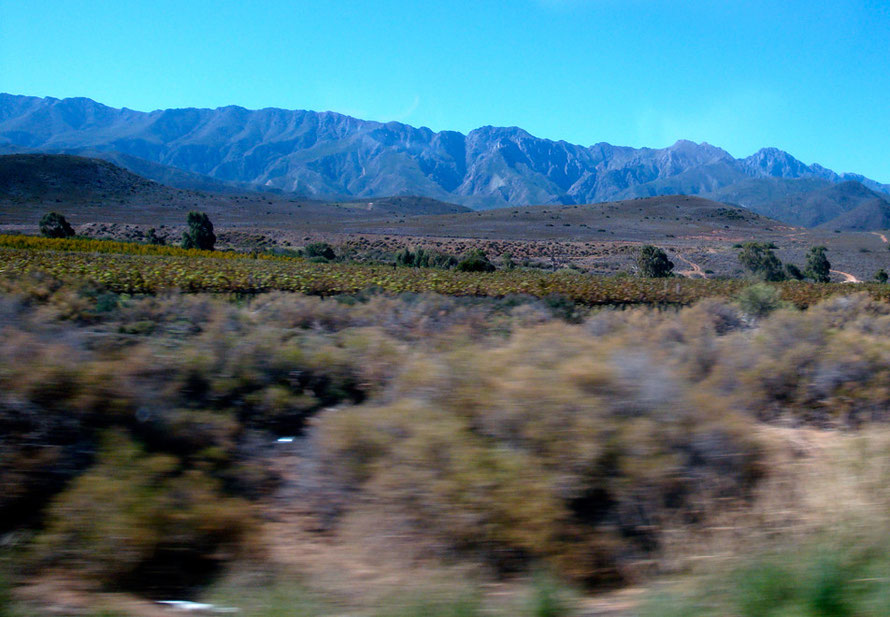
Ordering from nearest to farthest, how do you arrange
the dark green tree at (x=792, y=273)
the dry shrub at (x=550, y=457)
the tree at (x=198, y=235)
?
1. the dry shrub at (x=550, y=457)
2. the dark green tree at (x=792, y=273)
3. the tree at (x=198, y=235)

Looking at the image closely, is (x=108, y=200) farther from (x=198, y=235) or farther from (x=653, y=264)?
(x=653, y=264)

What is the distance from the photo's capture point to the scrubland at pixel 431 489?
4301 millimetres

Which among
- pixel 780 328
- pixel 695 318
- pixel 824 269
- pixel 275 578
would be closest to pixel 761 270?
pixel 824 269

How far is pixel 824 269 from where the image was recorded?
51281 millimetres

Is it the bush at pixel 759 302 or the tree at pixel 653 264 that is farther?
the tree at pixel 653 264

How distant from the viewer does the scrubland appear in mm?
4301

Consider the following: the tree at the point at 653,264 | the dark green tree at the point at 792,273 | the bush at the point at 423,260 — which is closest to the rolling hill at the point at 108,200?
the bush at the point at 423,260

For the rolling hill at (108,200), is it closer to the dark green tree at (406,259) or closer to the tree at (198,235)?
the tree at (198,235)

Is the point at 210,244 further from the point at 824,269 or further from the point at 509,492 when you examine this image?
the point at 509,492

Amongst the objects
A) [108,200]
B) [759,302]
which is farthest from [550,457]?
[108,200]

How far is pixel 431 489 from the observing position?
515 centimetres

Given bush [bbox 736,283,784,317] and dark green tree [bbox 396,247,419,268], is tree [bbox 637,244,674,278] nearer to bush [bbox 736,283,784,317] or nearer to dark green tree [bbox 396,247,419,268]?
dark green tree [bbox 396,247,419,268]

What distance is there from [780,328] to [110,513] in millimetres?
10065

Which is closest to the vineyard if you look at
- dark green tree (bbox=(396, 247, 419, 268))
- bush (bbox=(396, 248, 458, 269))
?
bush (bbox=(396, 248, 458, 269))
